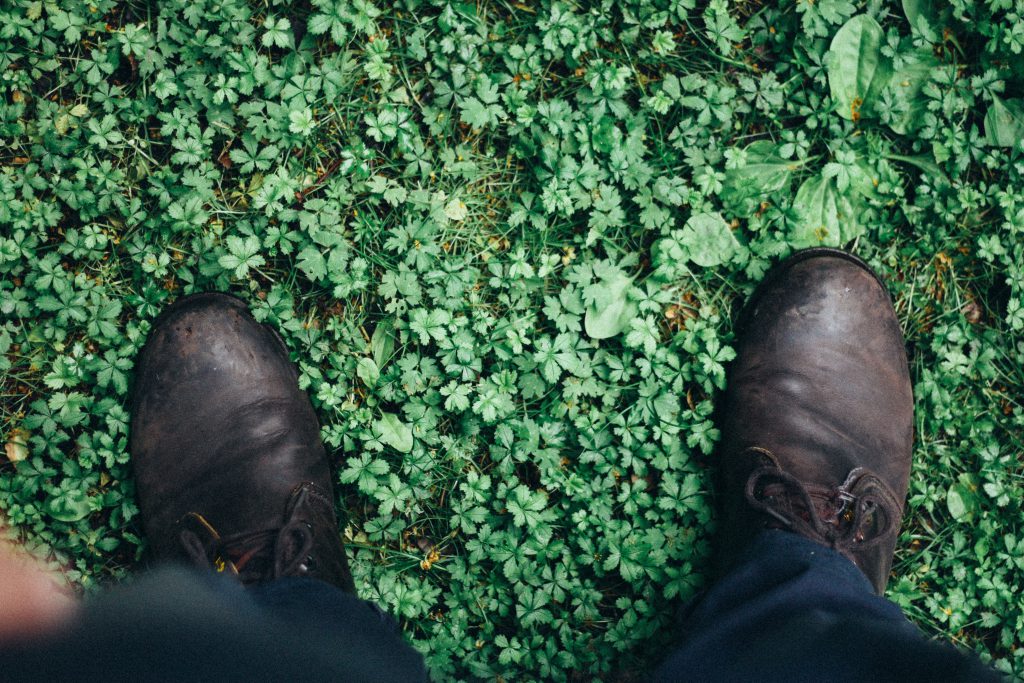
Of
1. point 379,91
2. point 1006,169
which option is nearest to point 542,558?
point 379,91

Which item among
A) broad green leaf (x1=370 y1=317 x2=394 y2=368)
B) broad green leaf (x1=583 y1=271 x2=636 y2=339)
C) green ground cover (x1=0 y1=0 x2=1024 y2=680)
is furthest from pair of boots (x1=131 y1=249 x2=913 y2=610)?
broad green leaf (x1=583 y1=271 x2=636 y2=339)

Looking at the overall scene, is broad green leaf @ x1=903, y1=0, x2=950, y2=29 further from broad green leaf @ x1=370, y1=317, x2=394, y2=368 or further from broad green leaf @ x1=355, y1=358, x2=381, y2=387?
broad green leaf @ x1=355, y1=358, x2=381, y2=387

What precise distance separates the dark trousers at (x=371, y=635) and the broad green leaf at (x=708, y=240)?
1.06m

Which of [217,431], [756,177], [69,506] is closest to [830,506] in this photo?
[756,177]

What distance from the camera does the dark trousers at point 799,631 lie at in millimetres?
1677

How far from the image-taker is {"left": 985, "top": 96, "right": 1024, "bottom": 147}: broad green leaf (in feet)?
9.07

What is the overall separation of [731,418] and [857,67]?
1.51 metres

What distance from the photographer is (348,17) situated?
106 inches

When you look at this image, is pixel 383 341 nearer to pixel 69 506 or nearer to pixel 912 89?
pixel 69 506

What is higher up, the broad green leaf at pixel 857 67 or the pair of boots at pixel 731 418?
the broad green leaf at pixel 857 67

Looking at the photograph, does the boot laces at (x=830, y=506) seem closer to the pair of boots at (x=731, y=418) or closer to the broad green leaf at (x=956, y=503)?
the pair of boots at (x=731, y=418)

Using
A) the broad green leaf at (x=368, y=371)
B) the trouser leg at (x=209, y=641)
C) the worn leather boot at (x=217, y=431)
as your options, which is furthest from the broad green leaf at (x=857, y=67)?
the trouser leg at (x=209, y=641)

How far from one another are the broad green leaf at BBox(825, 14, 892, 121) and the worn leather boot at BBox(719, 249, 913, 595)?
637 millimetres

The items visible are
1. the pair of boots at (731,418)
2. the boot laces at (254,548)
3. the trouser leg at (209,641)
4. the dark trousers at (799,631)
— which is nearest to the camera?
the trouser leg at (209,641)
